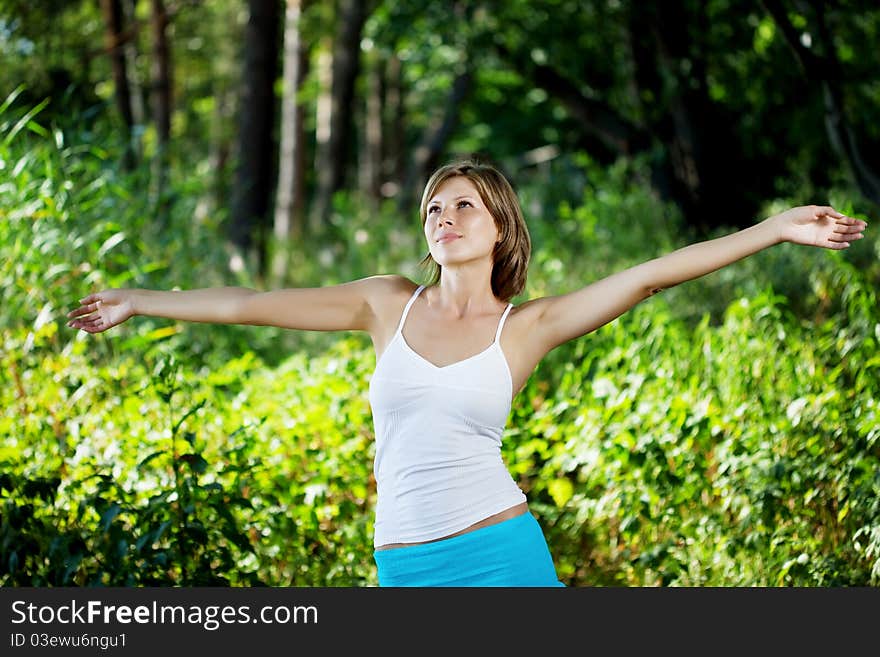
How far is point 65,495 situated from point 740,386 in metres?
2.51

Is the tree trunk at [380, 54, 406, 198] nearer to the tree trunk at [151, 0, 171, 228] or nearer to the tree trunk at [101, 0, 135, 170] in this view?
the tree trunk at [151, 0, 171, 228]

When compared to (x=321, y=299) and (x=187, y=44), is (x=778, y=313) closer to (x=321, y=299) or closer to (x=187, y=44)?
(x=321, y=299)

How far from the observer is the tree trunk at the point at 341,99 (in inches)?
552

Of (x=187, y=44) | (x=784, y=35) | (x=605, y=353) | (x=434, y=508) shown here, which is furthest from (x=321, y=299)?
(x=187, y=44)

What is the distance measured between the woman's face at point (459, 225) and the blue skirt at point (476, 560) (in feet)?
2.34

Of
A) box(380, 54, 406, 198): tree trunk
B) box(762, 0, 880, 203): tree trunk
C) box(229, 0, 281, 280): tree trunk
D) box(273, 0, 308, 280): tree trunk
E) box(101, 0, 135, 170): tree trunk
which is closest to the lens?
box(762, 0, 880, 203): tree trunk

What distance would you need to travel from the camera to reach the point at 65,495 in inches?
169

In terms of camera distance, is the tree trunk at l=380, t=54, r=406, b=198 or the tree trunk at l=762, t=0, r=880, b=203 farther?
the tree trunk at l=380, t=54, r=406, b=198

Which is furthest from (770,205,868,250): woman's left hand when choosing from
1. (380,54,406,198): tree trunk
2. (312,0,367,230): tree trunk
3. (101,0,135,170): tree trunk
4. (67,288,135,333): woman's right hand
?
(380,54,406,198): tree trunk

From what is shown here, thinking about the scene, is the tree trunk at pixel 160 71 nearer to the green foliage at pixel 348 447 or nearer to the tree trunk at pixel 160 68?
the tree trunk at pixel 160 68

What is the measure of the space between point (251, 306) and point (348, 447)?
1.61m

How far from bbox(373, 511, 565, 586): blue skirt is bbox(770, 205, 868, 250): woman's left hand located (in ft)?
3.28

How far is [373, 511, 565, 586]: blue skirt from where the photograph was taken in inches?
116

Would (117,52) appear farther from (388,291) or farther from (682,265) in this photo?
(682,265)
